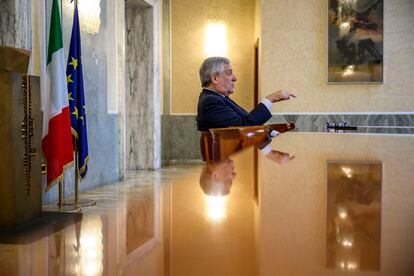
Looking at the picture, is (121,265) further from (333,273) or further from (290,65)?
(290,65)

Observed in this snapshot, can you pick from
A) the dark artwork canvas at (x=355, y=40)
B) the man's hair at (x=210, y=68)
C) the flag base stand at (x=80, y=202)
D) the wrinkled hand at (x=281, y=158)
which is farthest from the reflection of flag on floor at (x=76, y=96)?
the dark artwork canvas at (x=355, y=40)

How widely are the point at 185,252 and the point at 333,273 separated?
0.14 m

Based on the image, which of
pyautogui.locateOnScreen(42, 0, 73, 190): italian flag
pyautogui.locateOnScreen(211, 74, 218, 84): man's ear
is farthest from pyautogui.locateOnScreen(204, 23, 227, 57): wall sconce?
pyautogui.locateOnScreen(211, 74, 218, 84): man's ear

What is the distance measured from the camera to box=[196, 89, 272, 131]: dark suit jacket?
340cm

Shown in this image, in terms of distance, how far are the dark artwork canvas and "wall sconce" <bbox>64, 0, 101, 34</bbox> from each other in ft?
15.3

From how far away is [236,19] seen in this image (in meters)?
11.3

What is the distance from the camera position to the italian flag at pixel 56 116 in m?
5.13

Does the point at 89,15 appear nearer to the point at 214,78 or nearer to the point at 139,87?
the point at 139,87

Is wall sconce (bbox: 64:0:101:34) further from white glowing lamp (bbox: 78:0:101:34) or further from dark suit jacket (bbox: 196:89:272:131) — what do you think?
dark suit jacket (bbox: 196:89:272:131)

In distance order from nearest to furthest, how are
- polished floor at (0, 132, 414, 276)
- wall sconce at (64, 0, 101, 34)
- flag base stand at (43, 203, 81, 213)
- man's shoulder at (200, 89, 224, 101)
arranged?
polished floor at (0, 132, 414, 276), man's shoulder at (200, 89, 224, 101), flag base stand at (43, 203, 81, 213), wall sconce at (64, 0, 101, 34)

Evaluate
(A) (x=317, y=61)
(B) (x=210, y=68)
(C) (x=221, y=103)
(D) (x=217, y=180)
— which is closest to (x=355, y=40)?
(A) (x=317, y=61)

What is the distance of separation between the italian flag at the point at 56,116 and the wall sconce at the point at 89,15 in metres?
1.52

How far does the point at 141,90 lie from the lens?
10.1 meters

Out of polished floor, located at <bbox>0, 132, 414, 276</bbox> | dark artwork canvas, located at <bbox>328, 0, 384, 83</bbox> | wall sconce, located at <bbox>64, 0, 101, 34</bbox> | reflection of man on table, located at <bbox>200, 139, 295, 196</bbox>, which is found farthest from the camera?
dark artwork canvas, located at <bbox>328, 0, 384, 83</bbox>
